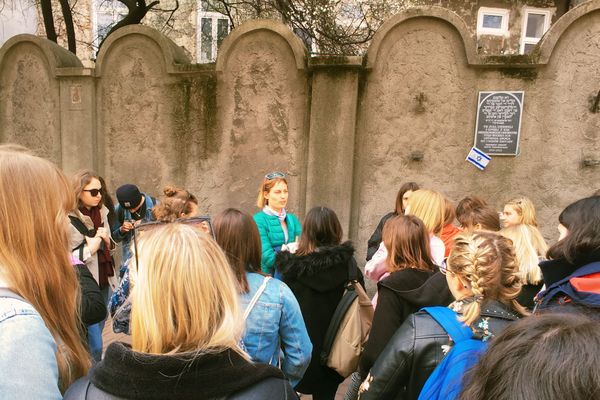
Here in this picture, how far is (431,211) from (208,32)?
48.5 ft

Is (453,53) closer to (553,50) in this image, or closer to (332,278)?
(553,50)

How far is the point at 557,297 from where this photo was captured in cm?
203

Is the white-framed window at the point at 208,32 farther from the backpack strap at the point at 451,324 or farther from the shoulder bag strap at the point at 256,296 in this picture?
the backpack strap at the point at 451,324

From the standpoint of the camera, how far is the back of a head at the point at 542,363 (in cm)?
75

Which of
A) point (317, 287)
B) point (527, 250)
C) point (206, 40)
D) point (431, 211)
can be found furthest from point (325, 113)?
point (206, 40)

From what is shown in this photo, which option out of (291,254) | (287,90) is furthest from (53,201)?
(287,90)

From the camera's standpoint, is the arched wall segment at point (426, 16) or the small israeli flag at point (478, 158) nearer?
the arched wall segment at point (426, 16)

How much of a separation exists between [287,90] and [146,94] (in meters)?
2.05

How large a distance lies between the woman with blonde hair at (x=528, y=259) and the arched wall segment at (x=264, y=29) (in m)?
3.60

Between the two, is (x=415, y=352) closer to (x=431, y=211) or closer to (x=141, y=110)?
(x=431, y=211)

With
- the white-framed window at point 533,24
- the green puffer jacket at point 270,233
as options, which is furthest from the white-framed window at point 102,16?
the green puffer jacket at point 270,233

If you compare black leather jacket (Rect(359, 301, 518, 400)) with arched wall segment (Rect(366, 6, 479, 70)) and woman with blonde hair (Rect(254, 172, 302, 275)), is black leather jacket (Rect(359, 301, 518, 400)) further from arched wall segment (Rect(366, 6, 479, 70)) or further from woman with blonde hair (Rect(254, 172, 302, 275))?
arched wall segment (Rect(366, 6, 479, 70))

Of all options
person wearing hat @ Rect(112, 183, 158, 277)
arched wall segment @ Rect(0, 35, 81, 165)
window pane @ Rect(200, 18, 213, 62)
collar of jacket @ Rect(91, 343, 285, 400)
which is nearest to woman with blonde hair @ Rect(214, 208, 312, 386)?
collar of jacket @ Rect(91, 343, 285, 400)

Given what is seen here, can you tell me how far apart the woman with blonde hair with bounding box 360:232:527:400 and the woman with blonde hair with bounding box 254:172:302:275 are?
1.99m
